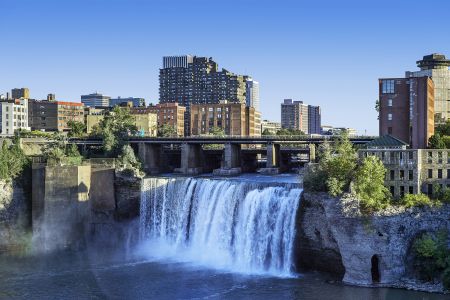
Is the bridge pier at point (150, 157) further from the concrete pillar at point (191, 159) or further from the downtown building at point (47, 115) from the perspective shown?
the downtown building at point (47, 115)

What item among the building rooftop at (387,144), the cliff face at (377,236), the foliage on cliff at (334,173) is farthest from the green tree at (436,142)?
the cliff face at (377,236)

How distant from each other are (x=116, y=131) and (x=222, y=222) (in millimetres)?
40763

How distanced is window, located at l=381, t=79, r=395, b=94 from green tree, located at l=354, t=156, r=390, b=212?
64.6 feet

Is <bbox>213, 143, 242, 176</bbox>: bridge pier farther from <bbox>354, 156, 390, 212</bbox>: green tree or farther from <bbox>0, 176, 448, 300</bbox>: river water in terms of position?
<bbox>354, 156, 390, 212</bbox>: green tree

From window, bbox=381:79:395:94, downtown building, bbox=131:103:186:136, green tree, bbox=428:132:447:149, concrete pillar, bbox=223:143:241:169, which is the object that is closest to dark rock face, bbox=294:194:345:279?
green tree, bbox=428:132:447:149

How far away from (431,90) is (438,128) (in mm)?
10843

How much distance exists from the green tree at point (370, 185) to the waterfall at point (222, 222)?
8.20m

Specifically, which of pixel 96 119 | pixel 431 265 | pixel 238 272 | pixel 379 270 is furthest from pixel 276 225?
pixel 96 119

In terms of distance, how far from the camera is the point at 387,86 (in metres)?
76.9

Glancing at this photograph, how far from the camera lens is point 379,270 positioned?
5731 cm

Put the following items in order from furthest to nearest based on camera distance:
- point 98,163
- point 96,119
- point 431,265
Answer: point 96,119 → point 98,163 → point 431,265

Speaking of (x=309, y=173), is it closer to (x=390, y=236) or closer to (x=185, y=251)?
(x=390, y=236)

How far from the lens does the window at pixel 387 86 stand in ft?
251

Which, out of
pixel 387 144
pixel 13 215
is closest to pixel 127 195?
pixel 13 215
